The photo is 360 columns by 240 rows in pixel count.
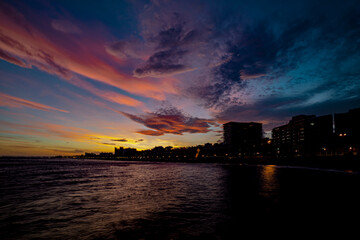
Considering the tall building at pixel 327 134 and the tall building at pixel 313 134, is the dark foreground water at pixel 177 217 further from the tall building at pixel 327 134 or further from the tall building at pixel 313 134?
the tall building at pixel 313 134

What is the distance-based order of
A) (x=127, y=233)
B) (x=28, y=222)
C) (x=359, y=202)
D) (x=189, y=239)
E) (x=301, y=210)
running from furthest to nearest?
(x=359, y=202)
(x=301, y=210)
(x=28, y=222)
(x=127, y=233)
(x=189, y=239)

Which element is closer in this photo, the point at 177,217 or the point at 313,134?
the point at 177,217

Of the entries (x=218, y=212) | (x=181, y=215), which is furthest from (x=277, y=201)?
(x=181, y=215)

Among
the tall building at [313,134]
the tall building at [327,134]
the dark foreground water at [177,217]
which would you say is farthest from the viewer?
the tall building at [313,134]

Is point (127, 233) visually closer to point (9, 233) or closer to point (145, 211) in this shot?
point (145, 211)

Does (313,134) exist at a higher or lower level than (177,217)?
higher

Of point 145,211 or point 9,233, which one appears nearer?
point 9,233

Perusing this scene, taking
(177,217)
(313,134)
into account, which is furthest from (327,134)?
(177,217)

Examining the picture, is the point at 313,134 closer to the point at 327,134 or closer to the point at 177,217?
the point at 327,134

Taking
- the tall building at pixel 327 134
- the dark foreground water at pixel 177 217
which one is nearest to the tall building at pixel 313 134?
the tall building at pixel 327 134

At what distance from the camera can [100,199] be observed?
66.0 ft

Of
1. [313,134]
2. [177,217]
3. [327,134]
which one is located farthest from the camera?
[313,134]

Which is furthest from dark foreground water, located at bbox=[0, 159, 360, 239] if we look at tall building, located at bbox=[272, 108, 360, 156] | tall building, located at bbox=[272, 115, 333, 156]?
tall building, located at bbox=[272, 115, 333, 156]

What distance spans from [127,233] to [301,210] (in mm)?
14046
